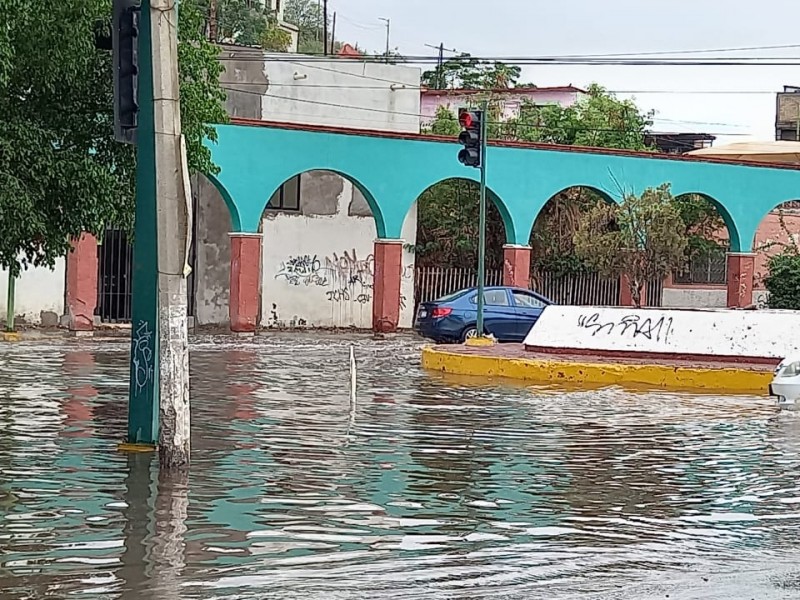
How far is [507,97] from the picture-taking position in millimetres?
55281

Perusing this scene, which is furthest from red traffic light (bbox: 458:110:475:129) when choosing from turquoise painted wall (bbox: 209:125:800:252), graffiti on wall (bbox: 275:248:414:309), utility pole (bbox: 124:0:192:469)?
utility pole (bbox: 124:0:192:469)

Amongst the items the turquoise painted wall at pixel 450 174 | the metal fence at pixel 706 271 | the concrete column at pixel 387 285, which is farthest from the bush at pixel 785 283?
the concrete column at pixel 387 285

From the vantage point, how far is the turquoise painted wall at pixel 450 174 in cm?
3169

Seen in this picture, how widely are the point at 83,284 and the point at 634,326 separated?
13753 millimetres

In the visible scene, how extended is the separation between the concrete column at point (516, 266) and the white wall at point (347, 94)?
323 inches

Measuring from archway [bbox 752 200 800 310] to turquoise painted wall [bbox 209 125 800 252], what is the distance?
1402 mm

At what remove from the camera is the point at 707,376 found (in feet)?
64.2

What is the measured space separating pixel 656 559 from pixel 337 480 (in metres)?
3.28

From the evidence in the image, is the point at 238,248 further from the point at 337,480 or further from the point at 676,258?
the point at 337,480

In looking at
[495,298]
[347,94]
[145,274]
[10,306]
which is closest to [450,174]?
[495,298]

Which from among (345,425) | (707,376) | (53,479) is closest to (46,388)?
(345,425)

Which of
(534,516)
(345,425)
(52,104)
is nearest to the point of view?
(534,516)

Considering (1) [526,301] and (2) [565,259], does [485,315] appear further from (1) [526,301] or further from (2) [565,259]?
(2) [565,259]

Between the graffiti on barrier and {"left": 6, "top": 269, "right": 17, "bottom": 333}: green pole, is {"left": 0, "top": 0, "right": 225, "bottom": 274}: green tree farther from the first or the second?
{"left": 6, "top": 269, "right": 17, "bottom": 333}: green pole
